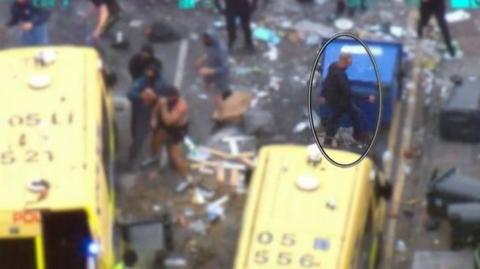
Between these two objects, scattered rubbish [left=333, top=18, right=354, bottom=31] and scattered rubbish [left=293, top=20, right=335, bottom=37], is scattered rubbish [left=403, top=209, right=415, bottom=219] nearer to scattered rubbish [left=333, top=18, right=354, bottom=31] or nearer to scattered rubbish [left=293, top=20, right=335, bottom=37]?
scattered rubbish [left=293, top=20, right=335, bottom=37]

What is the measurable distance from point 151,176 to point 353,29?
4.33 m

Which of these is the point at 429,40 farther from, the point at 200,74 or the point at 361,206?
the point at 361,206

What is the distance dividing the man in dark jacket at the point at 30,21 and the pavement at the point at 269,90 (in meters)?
0.85

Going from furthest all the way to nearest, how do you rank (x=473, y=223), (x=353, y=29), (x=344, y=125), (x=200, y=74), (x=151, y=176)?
(x=353, y=29) → (x=200, y=74) → (x=151, y=176) → (x=473, y=223) → (x=344, y=125)

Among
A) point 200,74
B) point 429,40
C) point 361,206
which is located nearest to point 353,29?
point 429,40

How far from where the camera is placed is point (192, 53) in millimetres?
19547

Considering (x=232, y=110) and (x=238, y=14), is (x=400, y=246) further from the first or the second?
(x=238, y=14)

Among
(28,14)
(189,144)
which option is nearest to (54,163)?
(189,144)

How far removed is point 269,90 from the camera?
18.7m

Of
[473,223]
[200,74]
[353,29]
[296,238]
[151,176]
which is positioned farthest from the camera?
[353,29]

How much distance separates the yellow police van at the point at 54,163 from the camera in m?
12.9

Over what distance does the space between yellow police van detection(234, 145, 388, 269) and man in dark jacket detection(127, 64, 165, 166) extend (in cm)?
331

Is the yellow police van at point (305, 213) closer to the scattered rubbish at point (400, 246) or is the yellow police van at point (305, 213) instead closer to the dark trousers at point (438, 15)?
the scattered rubbish at point (400, 246)

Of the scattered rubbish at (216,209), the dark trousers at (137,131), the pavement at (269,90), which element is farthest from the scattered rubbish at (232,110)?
the scattered rubbish at (216,209)
